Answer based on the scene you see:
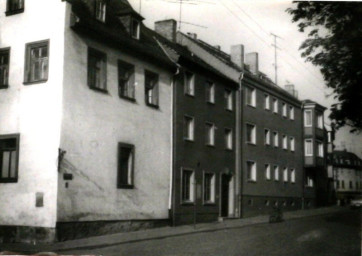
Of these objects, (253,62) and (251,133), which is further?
(253,62)

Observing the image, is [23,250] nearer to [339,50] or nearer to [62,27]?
[62,27]

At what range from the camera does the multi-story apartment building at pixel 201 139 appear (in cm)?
2030

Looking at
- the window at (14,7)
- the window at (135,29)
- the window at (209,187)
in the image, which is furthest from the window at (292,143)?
the window at (14,7)

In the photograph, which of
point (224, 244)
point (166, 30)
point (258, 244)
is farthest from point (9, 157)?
point (166, 30)

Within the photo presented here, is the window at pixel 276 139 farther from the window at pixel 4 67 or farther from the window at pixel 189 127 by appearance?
the window at pixel 4 67

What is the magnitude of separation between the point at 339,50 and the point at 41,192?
8856mm

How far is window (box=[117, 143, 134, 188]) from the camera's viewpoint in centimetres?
1678

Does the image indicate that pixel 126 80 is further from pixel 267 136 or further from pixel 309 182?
pixel 309 182

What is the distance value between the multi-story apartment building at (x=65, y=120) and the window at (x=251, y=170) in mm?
9666

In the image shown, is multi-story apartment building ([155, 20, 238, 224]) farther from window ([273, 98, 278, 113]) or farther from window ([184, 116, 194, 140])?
window ([273, 98, 278, 113])

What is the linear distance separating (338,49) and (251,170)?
17.1 m

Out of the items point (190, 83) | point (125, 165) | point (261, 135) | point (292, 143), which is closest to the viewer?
point (125, 165)

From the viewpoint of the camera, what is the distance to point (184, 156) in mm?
Answer: 20656

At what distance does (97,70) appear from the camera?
53.6ft
